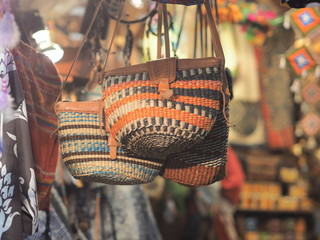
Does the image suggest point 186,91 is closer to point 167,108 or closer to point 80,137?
point 167,108

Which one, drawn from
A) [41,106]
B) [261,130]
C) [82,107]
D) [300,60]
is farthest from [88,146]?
[261,130]

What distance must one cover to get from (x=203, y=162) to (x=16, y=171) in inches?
22.4

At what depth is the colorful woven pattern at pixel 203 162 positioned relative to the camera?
1736 mm

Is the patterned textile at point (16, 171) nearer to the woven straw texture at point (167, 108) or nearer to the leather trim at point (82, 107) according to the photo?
the leather trim at point (82, 107)

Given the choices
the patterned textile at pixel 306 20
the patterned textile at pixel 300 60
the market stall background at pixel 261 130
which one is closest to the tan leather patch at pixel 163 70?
the market stall background at pixel 261 130

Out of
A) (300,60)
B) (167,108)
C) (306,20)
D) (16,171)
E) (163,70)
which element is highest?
(306,20)

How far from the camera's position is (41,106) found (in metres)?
2.00

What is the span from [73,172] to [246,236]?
4.52 m

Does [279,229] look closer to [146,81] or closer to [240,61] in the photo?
[240,61]

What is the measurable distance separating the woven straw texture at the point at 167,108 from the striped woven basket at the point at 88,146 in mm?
197

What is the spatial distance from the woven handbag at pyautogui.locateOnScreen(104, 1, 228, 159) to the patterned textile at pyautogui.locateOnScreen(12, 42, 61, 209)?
1.46 feet

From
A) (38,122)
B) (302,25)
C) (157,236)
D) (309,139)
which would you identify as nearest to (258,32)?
(309,139)

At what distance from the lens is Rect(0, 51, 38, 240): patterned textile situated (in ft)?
5.37

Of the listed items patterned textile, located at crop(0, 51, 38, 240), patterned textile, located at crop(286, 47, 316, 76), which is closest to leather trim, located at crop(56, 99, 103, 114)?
patterned textile, located at crop(0, 51, 38, 240)
